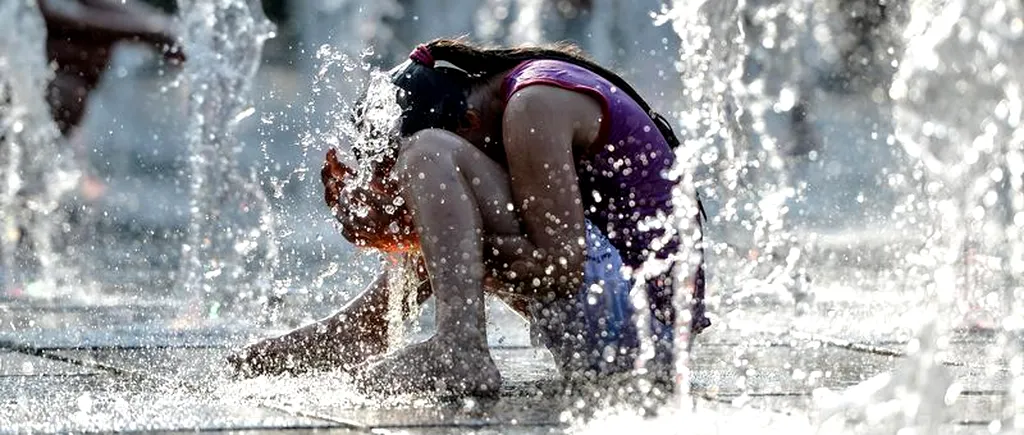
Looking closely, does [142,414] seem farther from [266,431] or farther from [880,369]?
[880,369]

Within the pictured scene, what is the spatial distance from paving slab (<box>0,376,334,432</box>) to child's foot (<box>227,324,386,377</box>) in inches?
9.5

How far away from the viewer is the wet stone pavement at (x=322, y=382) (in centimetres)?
278

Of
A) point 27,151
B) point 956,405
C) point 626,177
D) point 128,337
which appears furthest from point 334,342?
point 27,151

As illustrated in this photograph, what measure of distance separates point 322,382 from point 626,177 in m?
0.69

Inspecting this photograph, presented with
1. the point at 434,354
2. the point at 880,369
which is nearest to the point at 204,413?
the point at 434,354

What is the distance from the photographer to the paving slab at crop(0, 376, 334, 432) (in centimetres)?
272

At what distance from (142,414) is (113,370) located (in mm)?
815

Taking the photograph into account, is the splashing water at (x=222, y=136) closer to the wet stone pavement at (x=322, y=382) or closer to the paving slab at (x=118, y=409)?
the wet stone pavement at (x=322, y=382)

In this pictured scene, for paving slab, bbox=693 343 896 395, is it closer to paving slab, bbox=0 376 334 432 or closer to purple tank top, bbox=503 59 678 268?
purple tank top, bbox=503 59 678 268

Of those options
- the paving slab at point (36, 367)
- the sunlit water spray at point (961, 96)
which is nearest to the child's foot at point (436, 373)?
the paving slab at point (36, 367)

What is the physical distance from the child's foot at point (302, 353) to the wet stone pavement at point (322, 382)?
0.06m

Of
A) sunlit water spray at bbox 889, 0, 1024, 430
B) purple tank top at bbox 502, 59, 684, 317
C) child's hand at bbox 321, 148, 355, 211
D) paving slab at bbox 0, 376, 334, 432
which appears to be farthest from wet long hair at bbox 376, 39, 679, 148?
sunlit water spray at bbox 889, 0, 1024, 430

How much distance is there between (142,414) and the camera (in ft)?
9.40

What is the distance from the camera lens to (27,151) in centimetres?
891
